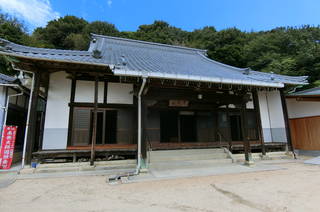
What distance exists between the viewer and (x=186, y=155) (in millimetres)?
6223

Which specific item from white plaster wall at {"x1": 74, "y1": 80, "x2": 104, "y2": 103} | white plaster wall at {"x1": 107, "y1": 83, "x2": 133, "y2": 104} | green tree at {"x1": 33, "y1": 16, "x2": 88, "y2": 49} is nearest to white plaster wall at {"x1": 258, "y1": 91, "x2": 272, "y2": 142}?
white plaster wall at {"x1": 107, "y1": 83, "x2": 133, "y2": 104}

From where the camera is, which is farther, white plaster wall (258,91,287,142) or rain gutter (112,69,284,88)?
white plaster wall (258,91,287,142)

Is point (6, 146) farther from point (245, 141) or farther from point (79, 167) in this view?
point (245, 141)

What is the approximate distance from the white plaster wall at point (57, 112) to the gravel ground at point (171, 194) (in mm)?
1669

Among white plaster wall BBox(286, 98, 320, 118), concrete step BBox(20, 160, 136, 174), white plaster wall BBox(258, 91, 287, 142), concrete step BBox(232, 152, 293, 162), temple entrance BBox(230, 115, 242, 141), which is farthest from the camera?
temple entrance BBox(230, 115, 242, 141)

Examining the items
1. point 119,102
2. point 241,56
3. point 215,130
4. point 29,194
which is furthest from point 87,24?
point 29,194

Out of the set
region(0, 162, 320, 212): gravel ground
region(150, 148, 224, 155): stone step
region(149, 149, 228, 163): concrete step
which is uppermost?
region(150, 148, 224, 155): stone step

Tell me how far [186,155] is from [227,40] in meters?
20.9

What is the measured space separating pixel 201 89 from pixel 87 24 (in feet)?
87.0

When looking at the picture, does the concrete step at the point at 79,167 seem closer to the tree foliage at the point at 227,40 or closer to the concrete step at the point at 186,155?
the concrete step at the point at 186,155

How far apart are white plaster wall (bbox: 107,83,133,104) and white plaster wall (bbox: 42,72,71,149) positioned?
4.83ft

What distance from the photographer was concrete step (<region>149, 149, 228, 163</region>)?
5.96 m

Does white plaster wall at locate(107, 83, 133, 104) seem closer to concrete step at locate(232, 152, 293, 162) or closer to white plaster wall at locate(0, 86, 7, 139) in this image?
white plaster wall at locate(0, 86, 7, 139)

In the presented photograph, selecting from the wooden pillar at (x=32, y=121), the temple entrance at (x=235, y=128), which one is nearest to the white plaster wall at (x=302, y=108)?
the temple entrance at (x=235, y=128)
